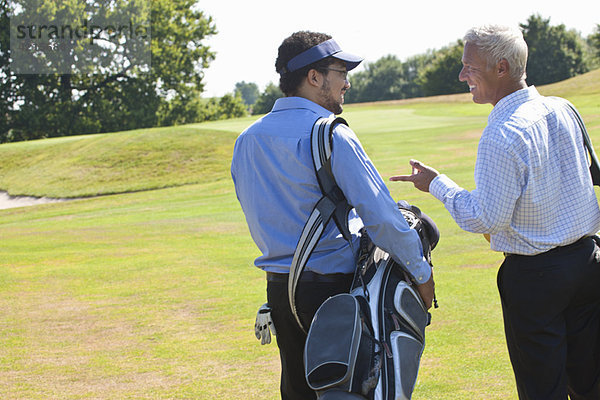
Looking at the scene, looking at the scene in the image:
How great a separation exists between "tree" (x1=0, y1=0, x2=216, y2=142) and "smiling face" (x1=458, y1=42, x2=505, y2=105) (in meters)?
55.7

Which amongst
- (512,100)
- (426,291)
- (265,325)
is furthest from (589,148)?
(265,325)

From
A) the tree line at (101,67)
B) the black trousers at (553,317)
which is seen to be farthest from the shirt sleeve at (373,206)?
the tree line at (101,67)

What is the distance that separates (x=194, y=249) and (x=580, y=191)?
8.45 metres

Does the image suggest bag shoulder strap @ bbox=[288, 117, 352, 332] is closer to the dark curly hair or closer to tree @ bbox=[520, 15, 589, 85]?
the dark curly hair

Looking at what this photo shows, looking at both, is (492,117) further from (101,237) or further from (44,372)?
(101,237)

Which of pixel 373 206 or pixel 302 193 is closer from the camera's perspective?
pixel 373 206

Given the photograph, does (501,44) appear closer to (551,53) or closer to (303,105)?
(303,105)

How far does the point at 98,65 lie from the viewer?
56531mm

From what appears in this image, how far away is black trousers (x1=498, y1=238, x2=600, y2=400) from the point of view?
2852 mm

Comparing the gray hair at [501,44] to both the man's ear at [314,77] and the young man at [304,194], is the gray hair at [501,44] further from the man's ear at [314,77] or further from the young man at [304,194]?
the man's ear at [314,77]

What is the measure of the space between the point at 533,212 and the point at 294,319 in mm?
1156

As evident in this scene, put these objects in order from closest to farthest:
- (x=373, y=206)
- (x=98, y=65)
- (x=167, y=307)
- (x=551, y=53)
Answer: (x=373, y=206), (x=167, y=307), (x=98, y=65), (x=551, y=53)

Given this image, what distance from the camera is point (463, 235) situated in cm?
1015

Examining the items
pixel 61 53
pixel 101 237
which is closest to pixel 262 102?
pixel 61 53
